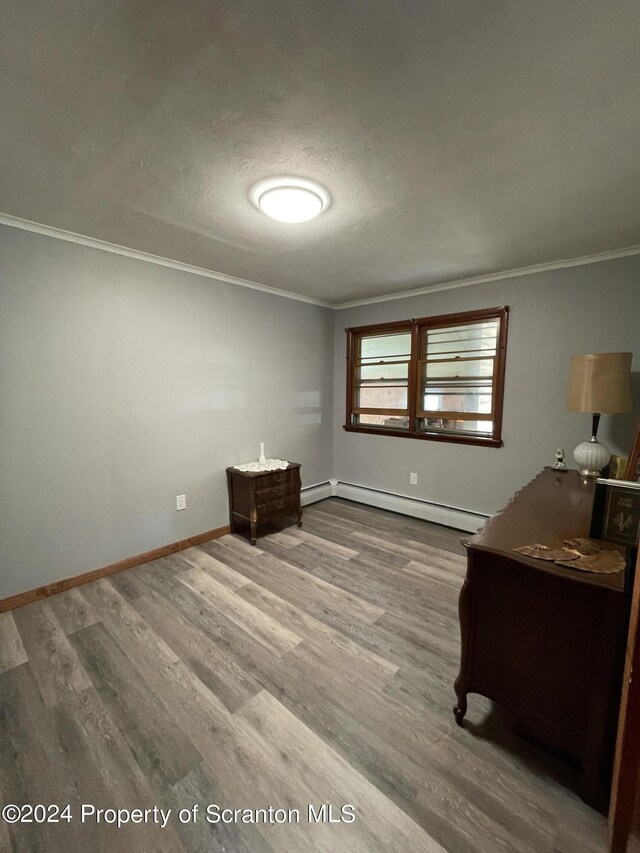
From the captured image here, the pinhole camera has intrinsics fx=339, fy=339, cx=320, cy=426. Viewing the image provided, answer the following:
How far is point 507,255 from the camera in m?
2.49

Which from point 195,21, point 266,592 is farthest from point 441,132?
point 266,592

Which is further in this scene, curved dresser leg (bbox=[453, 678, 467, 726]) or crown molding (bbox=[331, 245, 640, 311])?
crown molding (bbox=[331, 245, 640, 311])

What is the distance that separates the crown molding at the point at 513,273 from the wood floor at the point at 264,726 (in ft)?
8.27

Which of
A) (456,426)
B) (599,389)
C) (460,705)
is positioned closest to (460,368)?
(456,426)

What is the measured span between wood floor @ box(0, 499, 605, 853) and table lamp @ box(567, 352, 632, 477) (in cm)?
123

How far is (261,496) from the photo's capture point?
9.88 feet

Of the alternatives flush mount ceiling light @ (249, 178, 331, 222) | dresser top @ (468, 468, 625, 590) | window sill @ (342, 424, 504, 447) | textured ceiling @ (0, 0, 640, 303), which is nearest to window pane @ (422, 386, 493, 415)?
window sill @ (342, 424, 504, 447)

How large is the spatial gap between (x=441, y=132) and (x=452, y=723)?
2.31 metres

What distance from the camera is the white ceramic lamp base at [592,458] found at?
213cm

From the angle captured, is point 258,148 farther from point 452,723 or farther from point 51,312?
point 452,723

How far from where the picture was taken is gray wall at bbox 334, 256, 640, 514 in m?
2.43

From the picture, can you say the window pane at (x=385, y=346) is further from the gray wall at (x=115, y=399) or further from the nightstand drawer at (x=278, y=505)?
the nightstand drawer at (x=278, y=505)

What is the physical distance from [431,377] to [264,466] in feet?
6.18

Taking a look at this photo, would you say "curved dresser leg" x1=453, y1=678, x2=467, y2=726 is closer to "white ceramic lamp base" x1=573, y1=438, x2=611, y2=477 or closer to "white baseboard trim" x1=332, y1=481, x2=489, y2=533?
"white ceramic lamp base" x1=573, y1=438, x2=611, y2=477
